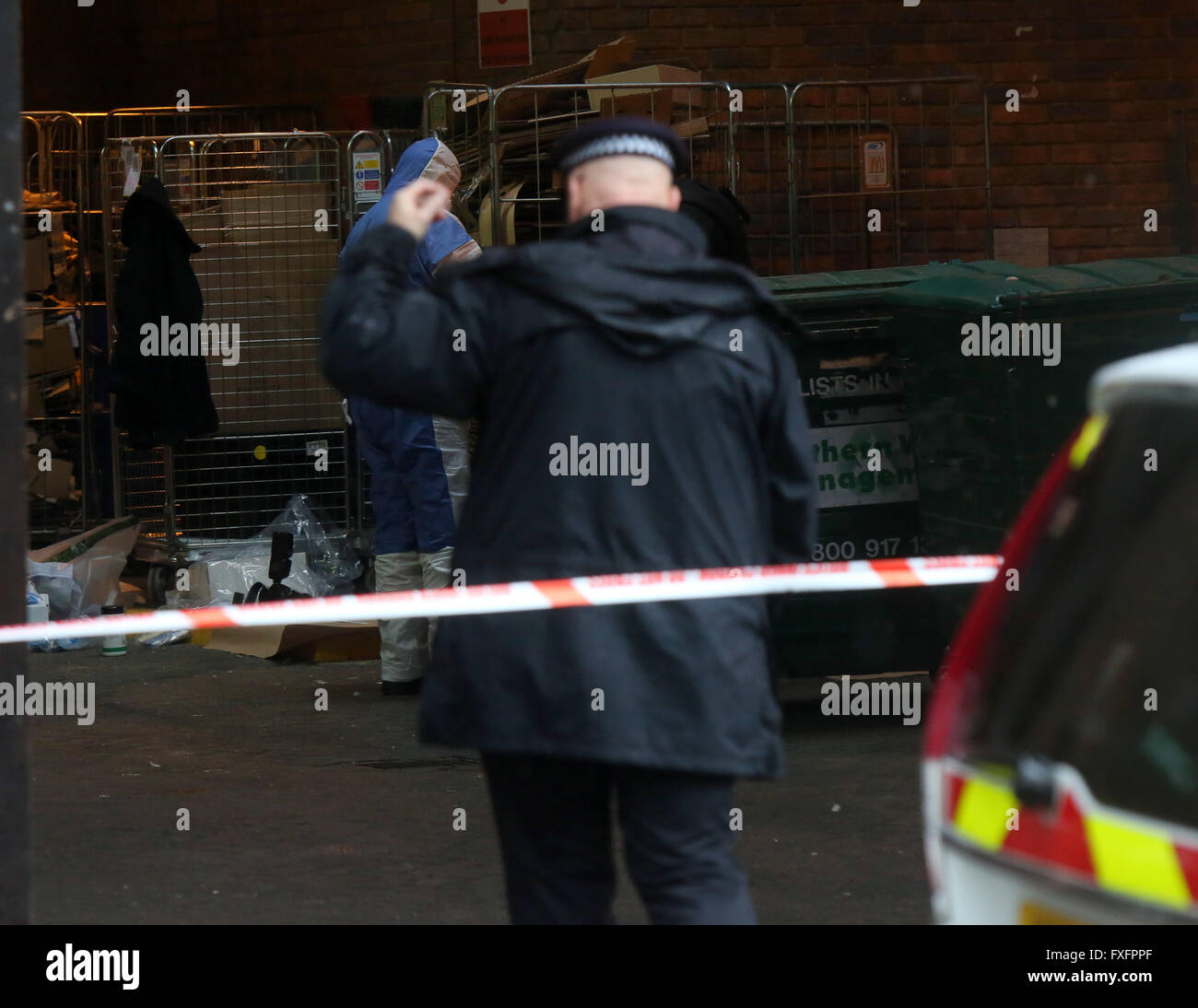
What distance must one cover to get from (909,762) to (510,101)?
405 cm

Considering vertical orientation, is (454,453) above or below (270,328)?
below

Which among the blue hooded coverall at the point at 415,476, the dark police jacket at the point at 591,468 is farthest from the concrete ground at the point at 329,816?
the dark police jacket at the point at 591,468

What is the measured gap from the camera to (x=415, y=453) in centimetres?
718

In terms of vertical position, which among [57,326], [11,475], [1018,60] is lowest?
[11,475]

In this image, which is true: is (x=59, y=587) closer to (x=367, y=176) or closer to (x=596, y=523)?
(x=367, y=176)

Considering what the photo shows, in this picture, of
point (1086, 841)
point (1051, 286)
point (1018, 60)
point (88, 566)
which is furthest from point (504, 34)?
point (1086, 841)

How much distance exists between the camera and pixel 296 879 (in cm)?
496

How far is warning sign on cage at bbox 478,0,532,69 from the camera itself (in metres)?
9.49

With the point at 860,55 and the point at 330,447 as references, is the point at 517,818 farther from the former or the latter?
the point at 860,55

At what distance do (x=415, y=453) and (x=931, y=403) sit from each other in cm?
208

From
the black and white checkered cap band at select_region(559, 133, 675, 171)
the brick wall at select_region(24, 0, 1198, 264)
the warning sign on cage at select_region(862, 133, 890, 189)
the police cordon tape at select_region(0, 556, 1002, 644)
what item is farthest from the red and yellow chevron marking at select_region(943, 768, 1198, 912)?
the brick wall at select_region(24, 0, 1198, 264)

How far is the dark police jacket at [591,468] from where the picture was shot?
9.67 ft

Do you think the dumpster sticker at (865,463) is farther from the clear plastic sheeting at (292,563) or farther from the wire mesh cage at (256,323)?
the wire mesh cage at (256,323)

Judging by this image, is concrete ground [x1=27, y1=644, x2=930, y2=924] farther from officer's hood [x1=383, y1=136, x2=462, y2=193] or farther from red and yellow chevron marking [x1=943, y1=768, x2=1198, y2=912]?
red and yellow chevron marking [x1=943, y1=768, x2=1198, y2=912]
